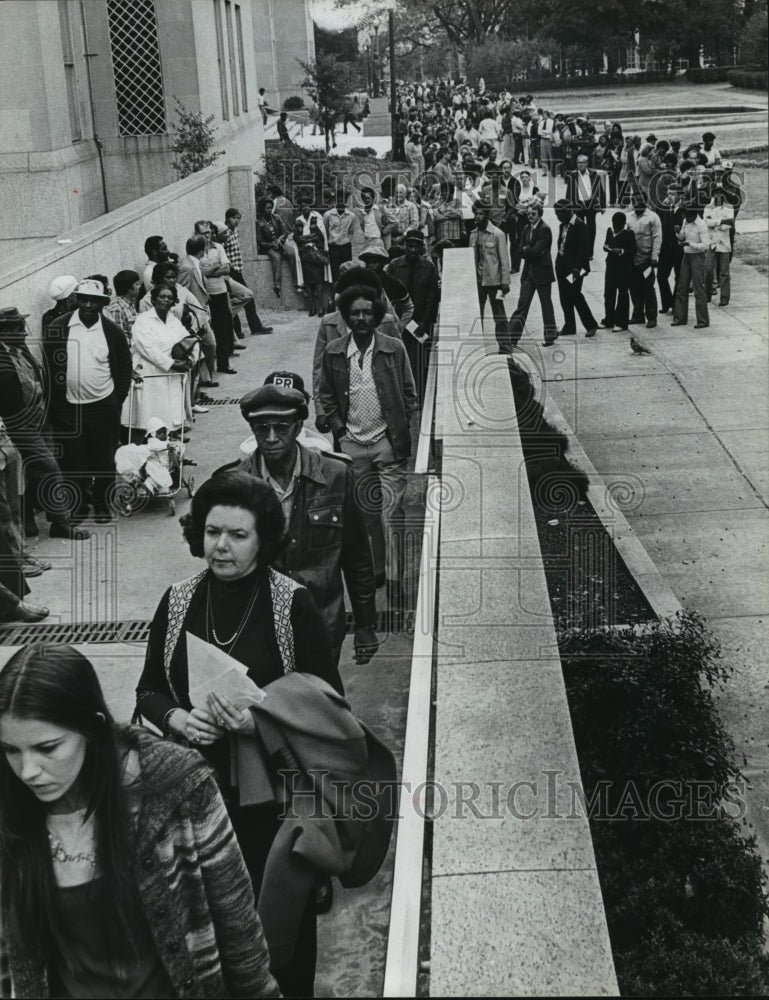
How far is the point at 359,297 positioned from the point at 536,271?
9491 millimetres

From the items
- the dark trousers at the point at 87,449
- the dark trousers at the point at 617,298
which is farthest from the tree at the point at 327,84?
the dark trousers at the point at 87,449

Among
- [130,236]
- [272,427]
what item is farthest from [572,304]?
[272,427]

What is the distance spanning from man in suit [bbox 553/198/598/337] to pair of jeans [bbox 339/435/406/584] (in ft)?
30.8

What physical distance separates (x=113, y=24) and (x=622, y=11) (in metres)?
46.3

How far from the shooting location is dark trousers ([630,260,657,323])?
17.2 meters

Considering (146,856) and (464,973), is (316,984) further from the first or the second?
(146,856)

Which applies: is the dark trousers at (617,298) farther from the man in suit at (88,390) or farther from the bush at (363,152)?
the bush at (363,152)

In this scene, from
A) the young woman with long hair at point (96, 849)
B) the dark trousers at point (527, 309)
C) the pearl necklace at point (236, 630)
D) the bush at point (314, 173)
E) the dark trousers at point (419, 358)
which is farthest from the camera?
the bush at point (314, 173)

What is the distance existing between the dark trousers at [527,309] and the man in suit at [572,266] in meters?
0.39

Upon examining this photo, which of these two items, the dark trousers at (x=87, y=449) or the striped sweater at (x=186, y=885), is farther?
the dark trousers at (x=87, y=449)

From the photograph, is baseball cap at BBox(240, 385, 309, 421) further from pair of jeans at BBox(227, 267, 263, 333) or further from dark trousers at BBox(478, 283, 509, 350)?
dark trousers at BBox(478, 283, 509, 350)

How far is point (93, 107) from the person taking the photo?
64.3ft

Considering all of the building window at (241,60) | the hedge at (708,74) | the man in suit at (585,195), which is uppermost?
Result: the building window at (241,60)

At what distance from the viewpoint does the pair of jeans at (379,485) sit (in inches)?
Result: 284
